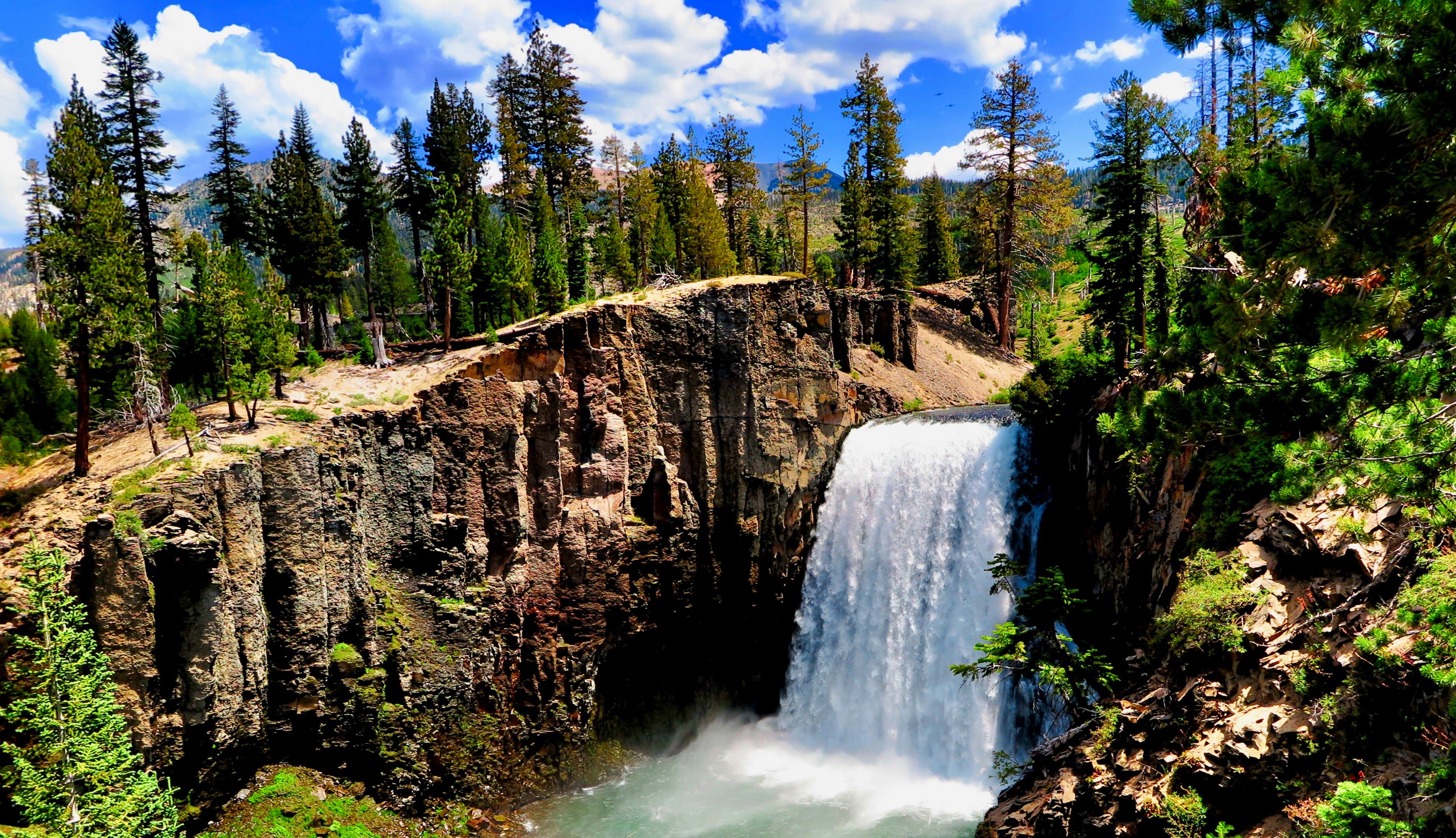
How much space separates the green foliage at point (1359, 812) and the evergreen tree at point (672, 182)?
46109mm

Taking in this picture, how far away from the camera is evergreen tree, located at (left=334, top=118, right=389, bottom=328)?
39938mm

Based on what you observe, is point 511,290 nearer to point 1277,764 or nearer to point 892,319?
point 892,319

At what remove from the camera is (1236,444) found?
9.67m

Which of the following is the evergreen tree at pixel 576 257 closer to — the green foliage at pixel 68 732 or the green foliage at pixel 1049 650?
the green foliage at pixel 68 732

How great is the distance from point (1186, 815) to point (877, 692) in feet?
53.3

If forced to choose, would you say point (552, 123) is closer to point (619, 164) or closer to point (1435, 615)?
point (619, 164)

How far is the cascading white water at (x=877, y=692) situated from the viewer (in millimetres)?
23953

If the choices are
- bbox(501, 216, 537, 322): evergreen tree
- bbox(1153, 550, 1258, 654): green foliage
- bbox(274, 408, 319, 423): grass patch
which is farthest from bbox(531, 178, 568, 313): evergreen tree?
bbox(1153, 550, 1258, 654): green foliage

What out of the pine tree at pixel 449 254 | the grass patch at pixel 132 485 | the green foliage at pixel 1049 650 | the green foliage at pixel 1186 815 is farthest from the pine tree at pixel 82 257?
the green foliage at pixel 1186 815

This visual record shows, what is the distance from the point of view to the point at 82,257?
742 inches

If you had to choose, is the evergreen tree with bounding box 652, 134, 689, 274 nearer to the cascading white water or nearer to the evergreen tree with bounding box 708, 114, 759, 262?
the evergreen tree with bounding box 708, 114, 759, 262

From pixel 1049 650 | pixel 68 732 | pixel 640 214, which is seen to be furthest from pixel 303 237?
pixel 1049 650

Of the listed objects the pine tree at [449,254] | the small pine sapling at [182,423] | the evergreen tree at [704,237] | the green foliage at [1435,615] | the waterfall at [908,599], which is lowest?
the waterfall at [908,599]

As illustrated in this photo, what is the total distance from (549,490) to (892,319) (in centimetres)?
2328
